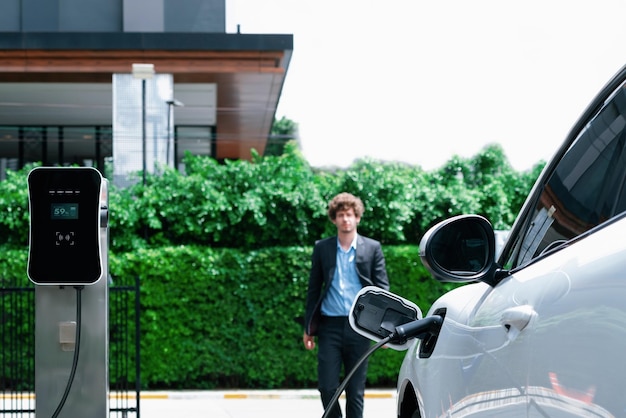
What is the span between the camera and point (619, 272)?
5.44ft

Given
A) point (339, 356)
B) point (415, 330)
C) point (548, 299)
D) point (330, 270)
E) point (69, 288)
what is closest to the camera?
point (548, 299)

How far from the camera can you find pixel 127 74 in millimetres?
18797

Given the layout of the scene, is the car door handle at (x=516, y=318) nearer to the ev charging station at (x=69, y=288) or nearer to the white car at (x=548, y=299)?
the white car at (x=548, y=299)

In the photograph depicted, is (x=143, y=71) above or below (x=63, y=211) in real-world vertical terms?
above

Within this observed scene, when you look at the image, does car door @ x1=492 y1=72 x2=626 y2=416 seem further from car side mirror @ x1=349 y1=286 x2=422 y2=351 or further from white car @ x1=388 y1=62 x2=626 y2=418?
car side mirror @ x1=349 y1=286 x2=422 y2=351

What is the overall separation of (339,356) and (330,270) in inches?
26.2

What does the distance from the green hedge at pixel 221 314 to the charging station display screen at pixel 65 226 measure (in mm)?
5863

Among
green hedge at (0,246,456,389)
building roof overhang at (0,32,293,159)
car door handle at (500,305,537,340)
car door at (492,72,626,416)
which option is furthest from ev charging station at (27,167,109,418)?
building roof overhang at (0,32,293,159)

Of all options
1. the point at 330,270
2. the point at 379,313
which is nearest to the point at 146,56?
the point at 330,270

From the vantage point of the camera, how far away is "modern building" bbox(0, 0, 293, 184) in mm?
18312

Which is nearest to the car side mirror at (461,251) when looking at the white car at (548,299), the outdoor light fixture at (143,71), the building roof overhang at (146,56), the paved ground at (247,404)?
the white car at (548,299)

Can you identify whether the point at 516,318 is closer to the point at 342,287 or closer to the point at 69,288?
the point at 69,288

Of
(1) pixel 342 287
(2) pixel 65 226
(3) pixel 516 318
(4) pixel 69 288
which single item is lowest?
(1) pixel 342 287

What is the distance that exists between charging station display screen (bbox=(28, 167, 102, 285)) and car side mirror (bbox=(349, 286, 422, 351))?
3.18 m
